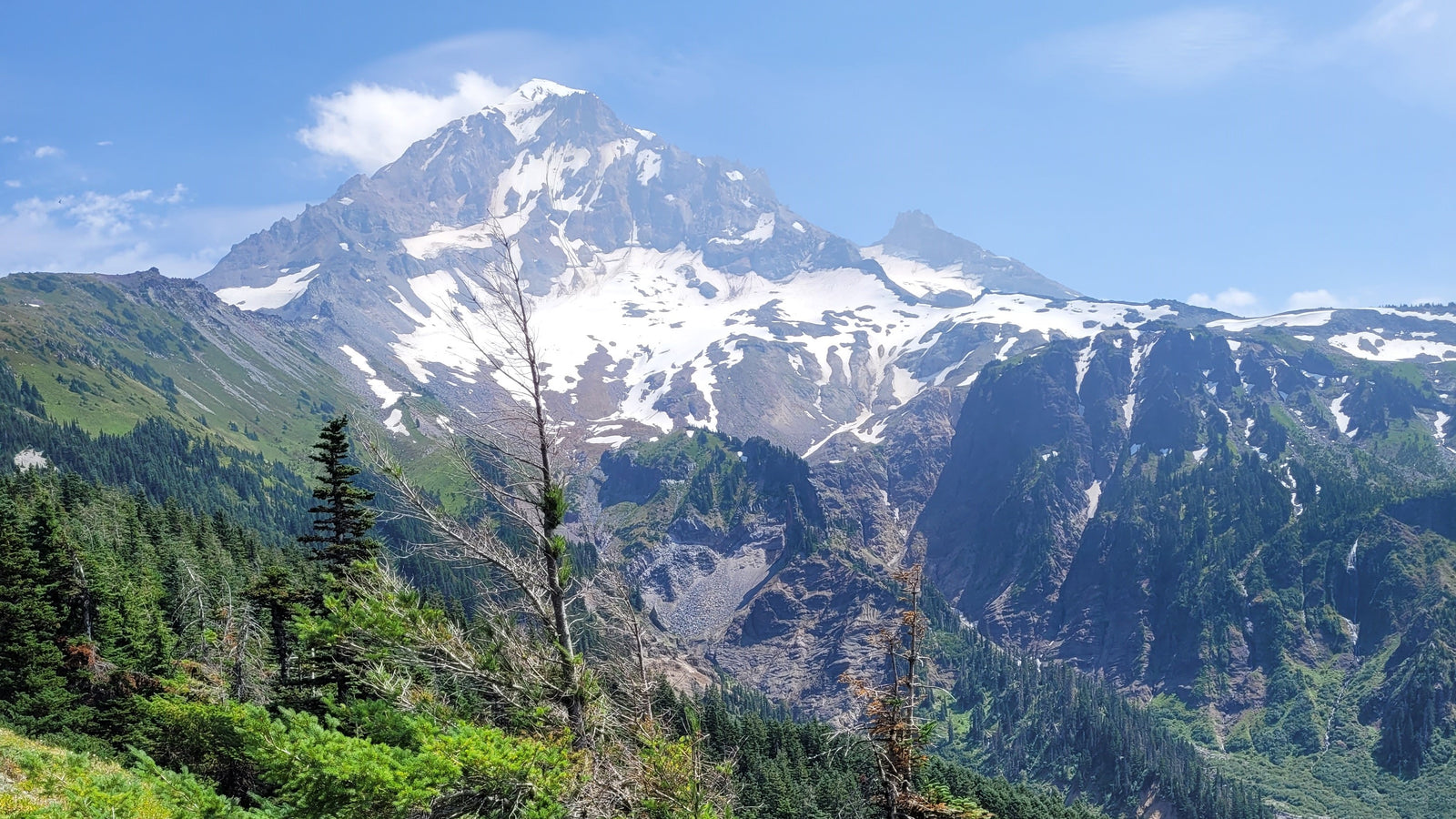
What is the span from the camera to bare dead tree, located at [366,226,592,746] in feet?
62.7

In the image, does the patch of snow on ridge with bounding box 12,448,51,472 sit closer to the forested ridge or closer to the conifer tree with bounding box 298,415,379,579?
the forested ridge

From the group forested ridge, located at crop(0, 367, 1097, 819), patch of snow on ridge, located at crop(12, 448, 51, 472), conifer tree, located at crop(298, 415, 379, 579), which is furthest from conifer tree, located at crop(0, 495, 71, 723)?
patch of snow on ridge, located at crop(12, 448, 51, 472)

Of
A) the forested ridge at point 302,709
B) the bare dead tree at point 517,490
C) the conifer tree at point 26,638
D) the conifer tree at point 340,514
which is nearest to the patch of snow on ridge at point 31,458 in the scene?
the forested ridge at point 302,709

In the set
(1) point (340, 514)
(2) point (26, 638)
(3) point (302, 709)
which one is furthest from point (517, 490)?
(2) point (26, 638)

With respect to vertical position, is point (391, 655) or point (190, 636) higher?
point (391, 655)

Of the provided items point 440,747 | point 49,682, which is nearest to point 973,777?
point 49,682

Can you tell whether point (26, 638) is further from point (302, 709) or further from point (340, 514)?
point (340, 514)

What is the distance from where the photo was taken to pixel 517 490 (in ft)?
68.5

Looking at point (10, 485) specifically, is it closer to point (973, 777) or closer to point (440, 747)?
point (440, 747)

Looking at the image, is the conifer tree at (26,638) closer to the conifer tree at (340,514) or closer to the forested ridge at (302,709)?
the forested ridge at (302,709)

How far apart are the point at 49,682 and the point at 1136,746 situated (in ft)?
673

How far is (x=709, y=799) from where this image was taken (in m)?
21.2

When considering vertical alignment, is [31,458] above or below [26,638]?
below

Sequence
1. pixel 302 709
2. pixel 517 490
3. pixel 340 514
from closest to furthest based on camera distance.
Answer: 1. pixel 517 490
2. pixel 302 709
3. pixel 340 514
